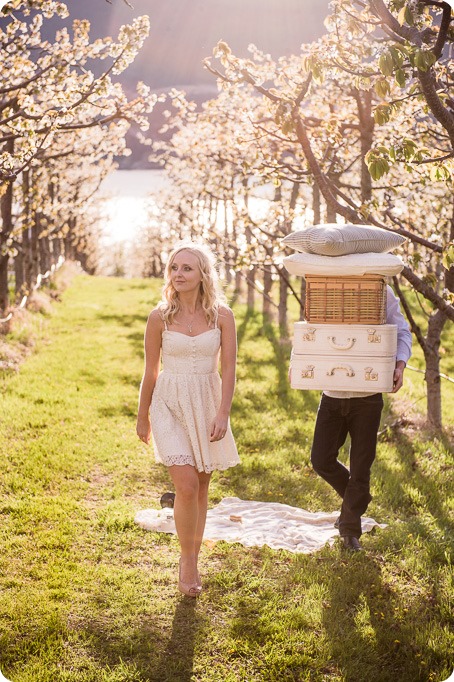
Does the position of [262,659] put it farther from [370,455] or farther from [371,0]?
[371,0]

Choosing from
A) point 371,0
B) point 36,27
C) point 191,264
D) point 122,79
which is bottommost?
point 191,264

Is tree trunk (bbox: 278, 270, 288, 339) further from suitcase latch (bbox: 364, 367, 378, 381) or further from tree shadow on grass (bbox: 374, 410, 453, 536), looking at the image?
suitcase latch (bbox: 364, 367, 378, 381)

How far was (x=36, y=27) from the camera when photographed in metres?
12.1

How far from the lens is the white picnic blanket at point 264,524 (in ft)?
19.1

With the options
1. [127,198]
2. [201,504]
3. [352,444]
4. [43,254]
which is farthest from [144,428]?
[127,198]

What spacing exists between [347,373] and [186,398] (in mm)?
1107

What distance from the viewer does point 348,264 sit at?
470cm

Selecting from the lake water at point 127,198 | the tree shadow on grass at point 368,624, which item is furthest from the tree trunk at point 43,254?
the tree shadow on grass at point 368,624

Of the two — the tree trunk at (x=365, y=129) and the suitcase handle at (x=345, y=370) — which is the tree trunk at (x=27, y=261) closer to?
the tree trunk at (x=365, y=129)

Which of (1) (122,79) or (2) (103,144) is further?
(2) (103,144)

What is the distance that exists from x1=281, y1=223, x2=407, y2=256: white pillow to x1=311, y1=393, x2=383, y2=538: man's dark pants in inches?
43.2

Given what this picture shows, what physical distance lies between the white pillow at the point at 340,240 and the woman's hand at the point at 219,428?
4.10ft

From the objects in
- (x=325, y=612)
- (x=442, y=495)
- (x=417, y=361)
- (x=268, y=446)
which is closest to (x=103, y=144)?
(x=417, y=361)

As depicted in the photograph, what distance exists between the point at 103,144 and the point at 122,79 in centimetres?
831
